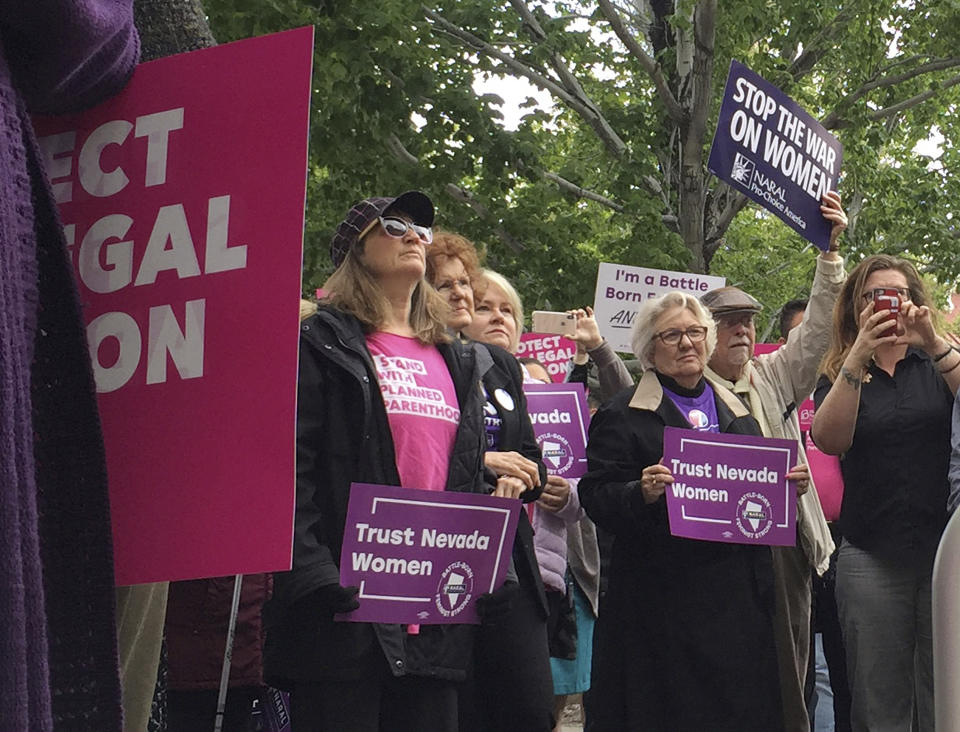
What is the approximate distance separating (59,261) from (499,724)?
255 centimetres

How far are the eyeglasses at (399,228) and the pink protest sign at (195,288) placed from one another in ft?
7.03

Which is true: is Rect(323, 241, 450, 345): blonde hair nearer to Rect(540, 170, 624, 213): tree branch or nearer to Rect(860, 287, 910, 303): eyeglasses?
Rect(860, 287, 910, 303): eyeglasses

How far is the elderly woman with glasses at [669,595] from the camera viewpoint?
16.3 ft

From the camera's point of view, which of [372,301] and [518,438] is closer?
[372,301]

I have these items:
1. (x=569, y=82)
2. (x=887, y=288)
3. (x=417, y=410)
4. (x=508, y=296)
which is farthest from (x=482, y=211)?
(x=417, y=410)

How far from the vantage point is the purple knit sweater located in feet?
4.37

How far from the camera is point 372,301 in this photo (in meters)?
3.71

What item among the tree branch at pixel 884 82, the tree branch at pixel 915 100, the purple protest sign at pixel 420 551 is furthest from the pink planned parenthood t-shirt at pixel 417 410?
the tree branch at pixel 915 100

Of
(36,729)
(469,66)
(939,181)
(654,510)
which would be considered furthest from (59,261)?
(939,181)

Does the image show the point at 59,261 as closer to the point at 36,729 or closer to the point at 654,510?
the point at 36,729

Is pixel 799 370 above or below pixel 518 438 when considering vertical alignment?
above

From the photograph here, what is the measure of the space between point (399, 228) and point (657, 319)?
1857 mm

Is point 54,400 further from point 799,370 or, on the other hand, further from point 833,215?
point 833,215

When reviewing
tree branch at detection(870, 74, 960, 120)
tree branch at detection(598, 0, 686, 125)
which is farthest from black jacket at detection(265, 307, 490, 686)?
tree branch at detection(870, 74, 960, 120)
